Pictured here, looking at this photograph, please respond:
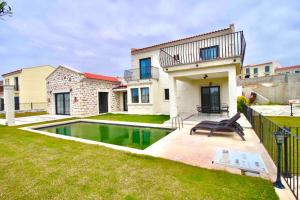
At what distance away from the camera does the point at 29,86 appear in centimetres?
2986

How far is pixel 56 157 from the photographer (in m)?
5.87

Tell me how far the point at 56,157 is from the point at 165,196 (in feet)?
14.5

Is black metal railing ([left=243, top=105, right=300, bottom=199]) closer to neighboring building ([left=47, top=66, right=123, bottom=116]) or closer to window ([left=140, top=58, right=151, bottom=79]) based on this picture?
window ([left=140, top=58, right=151, bottom=79])

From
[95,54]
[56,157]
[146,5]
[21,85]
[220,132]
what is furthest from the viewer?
[95,54]

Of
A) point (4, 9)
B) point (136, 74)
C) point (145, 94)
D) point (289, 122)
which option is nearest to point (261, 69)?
point (136, 74)

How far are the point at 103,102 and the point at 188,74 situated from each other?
46.9 feet

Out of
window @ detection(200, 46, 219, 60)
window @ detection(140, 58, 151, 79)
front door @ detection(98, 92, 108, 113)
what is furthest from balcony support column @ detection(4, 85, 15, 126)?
window @ detection(200, 46, 219, 60)

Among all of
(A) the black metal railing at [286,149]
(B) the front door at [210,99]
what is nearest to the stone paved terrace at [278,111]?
(B) the front door at [210,99]

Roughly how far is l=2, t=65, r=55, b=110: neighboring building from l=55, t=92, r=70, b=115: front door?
1076 cm

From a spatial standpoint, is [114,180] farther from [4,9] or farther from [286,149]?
[4,9]

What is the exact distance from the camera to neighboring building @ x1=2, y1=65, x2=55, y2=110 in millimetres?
29161

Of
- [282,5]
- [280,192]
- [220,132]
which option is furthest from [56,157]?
[282,5]

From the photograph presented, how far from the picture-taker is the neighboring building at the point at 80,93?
19.1 m

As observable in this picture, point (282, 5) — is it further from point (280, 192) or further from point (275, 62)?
point (275, 62)
